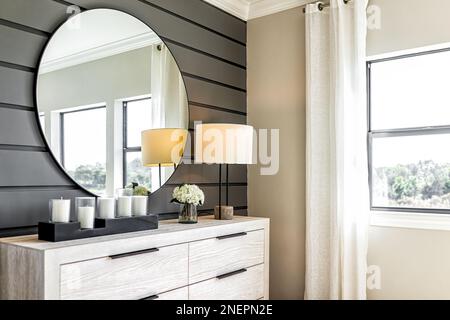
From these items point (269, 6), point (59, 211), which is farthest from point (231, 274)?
point (269, 6)

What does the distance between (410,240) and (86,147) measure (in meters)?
2.04

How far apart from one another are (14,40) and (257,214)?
6.93 ft

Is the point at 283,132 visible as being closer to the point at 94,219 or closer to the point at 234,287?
the point at 234,287

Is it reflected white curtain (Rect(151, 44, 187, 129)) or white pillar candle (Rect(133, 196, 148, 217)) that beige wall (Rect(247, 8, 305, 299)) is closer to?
reflected white curtain (Rect(151, 44, 187, 129))

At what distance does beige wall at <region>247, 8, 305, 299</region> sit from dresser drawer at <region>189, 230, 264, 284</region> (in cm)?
42

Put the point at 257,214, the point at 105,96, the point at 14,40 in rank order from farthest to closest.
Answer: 1. the point at 257,214
2. the point at 105,96
3. the point at 14,40

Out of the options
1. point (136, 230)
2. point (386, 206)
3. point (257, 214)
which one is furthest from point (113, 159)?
point (386, 206)

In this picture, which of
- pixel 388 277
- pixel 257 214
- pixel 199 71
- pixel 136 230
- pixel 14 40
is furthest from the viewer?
pixel 257 214

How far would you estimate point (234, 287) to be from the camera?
2557 millimetres

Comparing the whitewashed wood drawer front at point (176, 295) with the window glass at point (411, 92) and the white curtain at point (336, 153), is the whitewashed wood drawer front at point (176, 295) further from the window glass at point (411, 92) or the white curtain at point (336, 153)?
the window glass at point (411, 92)

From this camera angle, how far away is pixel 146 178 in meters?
2.56

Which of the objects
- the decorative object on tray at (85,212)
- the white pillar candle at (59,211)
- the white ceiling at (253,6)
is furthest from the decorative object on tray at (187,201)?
the white ceiling at (253,6)

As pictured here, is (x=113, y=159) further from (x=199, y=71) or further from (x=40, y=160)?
(x=199, y=71)

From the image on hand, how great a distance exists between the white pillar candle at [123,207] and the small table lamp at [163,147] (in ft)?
1.32
